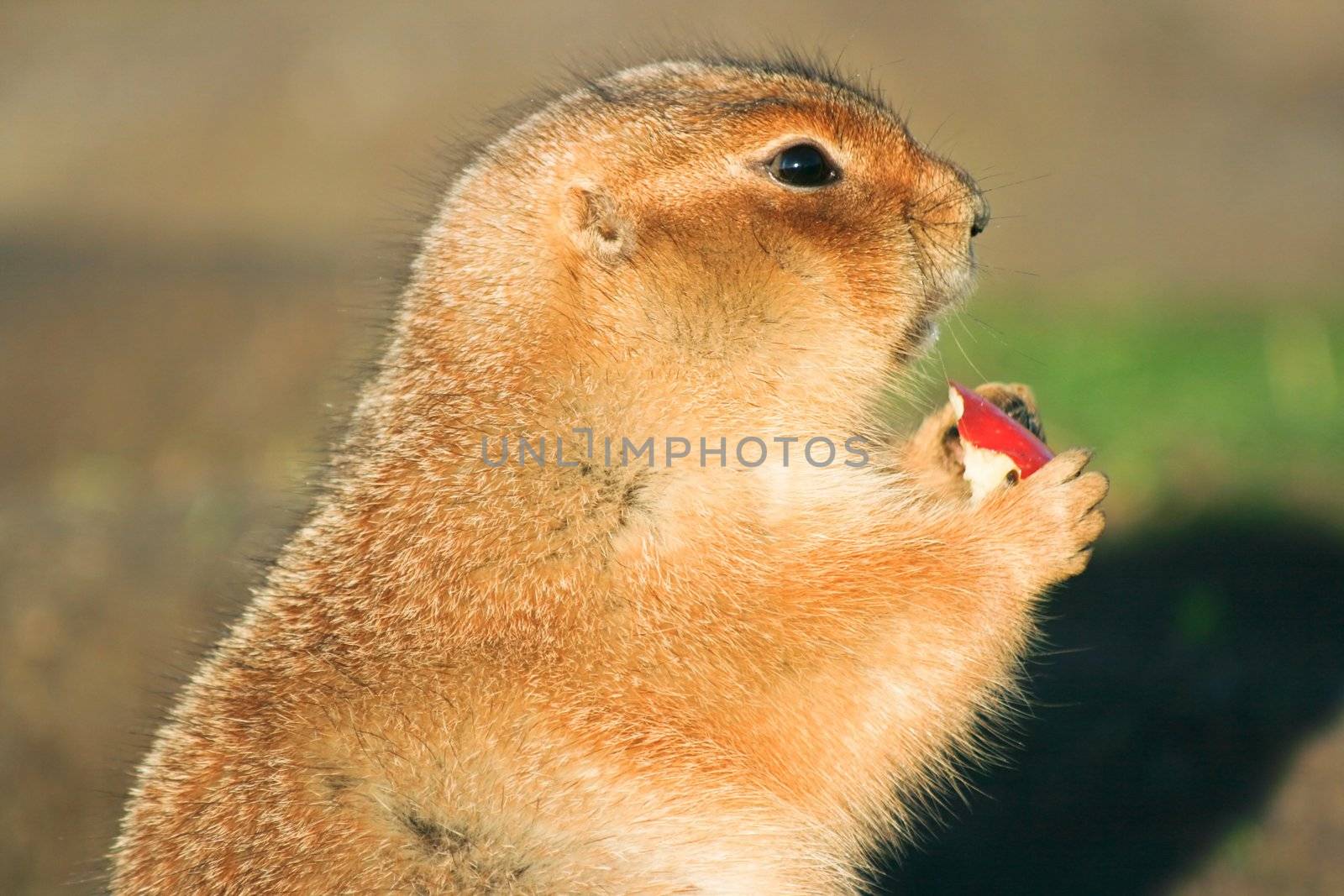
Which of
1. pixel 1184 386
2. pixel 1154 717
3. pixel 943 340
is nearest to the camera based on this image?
pixel 1154 717

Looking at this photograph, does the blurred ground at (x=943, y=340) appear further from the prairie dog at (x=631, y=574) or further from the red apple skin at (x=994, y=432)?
the prairie dog at (x=631, y=574)

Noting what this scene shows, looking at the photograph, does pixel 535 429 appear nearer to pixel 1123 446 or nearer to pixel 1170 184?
pixel 1123 446

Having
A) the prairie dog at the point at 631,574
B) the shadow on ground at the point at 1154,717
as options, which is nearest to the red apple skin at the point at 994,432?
the prairie dog at the point at 631,574

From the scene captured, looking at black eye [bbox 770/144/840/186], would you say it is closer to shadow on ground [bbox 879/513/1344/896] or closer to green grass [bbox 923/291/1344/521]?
shadow on ground [bbox 879/513/1344/896]

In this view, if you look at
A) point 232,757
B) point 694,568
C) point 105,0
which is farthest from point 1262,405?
point 105,0

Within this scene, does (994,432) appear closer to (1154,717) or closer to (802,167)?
(802,167)

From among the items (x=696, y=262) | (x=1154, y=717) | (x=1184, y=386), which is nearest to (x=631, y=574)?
(x=696, y=262)
